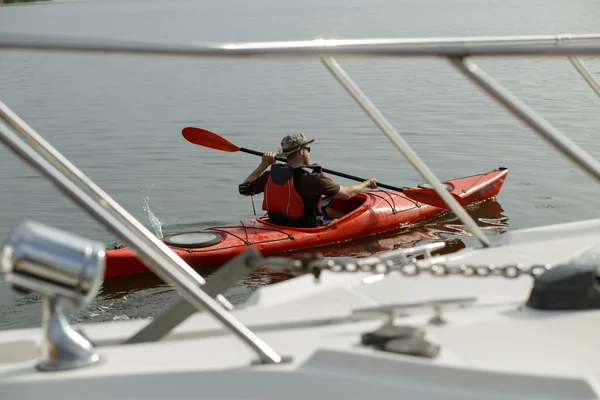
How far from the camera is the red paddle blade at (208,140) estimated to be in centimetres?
862

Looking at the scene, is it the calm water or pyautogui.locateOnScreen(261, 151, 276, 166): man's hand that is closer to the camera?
pyautogui.locateOnScreen(261, 151, 276, 166): man's hand

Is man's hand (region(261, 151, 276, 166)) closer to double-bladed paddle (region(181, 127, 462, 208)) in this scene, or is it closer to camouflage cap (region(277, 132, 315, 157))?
double-bladed paddle (region(181, 127, 462, 208))

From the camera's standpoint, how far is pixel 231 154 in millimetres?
12875

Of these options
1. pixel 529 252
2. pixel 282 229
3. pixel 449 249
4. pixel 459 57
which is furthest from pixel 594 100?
pixel 459 57

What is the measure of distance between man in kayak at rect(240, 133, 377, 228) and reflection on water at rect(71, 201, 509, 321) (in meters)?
0.39

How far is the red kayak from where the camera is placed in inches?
297

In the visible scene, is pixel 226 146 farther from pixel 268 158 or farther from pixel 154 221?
pixel 154 221

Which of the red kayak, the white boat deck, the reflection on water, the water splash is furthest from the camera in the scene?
the water splash

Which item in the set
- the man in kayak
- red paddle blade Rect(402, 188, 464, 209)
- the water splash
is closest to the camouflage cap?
the man in kayak

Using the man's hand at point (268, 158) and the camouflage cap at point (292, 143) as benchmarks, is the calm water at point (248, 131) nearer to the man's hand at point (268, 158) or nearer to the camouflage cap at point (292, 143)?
the camouflage cap at point (292, 143)

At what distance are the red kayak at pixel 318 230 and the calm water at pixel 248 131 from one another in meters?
0.19

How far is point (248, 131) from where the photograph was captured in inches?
567

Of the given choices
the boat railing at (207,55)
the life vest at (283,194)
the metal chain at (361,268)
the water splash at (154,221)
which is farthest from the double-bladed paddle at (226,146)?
the boat railing at (207,55)

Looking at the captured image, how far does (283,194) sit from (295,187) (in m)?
0.15
